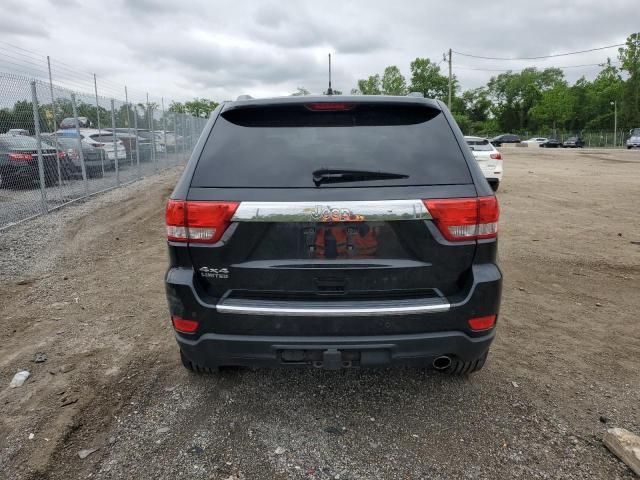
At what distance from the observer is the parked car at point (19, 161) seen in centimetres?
772

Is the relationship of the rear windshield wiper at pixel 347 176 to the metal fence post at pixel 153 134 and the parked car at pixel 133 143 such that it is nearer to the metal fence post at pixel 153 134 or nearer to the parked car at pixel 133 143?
the parked car at pixel 133 143

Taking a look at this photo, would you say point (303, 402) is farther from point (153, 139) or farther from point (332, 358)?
point (153, 139)

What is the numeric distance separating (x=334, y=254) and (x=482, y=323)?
0.89m

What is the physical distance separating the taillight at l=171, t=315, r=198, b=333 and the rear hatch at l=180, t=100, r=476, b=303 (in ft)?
0.60

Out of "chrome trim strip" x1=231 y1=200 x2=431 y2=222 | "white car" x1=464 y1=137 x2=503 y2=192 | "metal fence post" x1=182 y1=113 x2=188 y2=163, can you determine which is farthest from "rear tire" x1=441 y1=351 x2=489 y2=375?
"metal fence post" x1=182 y1=113 x2=188 y2=163

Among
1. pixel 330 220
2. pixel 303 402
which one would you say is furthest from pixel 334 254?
pixel 303 402

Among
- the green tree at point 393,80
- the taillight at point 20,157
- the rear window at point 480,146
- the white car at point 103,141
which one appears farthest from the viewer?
the green tree at point 393,80

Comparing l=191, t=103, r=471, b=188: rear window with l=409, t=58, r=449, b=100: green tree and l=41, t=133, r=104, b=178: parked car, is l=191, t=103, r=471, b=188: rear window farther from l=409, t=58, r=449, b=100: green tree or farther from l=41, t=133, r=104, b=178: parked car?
l=409, t=58, r=449, b=100: green tree

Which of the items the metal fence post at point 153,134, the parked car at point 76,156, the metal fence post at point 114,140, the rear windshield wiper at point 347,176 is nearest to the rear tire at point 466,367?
the rear windshield wiper at point 347,176

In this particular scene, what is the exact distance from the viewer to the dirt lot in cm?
245

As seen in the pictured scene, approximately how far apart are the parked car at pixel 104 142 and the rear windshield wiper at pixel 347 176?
11462mm

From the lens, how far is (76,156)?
11.9m

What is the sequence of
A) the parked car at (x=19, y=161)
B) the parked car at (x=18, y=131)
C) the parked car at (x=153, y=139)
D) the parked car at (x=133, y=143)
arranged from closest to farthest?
the parked car at (x=19, y=161) < the parked car at (x=18, y=131) < the parked car at (x=133, y=143) < the parked car at (x=153, y=139)

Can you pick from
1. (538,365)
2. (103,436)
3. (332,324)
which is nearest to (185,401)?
(103,436)
